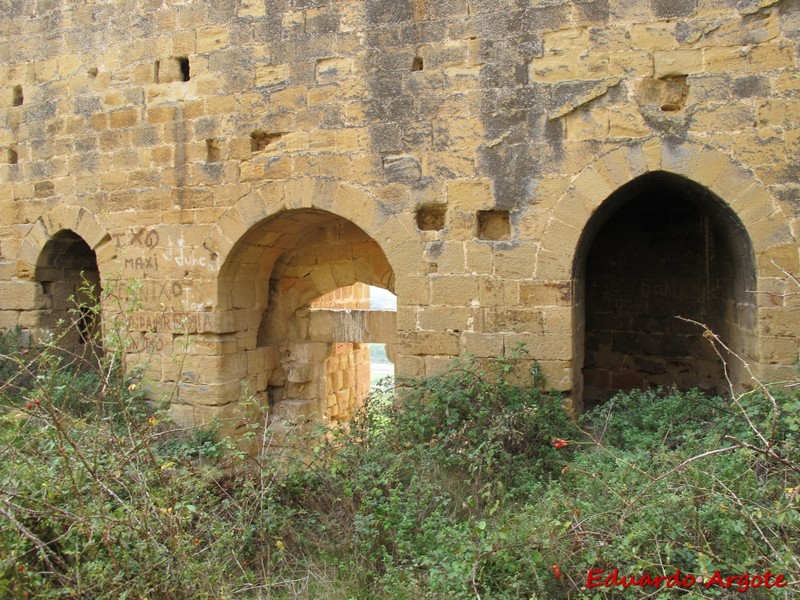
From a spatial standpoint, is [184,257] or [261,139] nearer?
[261,139]

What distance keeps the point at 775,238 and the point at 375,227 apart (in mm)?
3094

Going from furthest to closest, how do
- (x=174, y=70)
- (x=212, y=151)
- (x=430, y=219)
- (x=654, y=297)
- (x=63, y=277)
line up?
(x=63, y=277) → (x=654, y=297) → (x=174, y=70) → (x=212, y=151) → (x=430, y=219)

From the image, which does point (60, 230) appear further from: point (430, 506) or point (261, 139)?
point (430, 506)

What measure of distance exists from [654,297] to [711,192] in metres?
2.44

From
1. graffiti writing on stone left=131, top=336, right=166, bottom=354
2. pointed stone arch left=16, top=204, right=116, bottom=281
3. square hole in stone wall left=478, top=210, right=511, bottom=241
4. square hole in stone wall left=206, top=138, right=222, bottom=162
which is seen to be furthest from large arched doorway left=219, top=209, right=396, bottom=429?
square hole in stone wall left=478, top=210, right=511, bottom=241

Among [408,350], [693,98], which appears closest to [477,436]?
[408,350]

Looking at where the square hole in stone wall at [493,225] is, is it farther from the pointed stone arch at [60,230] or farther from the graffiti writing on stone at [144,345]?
the pointed stone arch at [60,230]

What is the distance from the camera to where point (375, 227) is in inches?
229

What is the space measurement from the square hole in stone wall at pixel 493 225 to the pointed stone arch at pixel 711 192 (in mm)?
355

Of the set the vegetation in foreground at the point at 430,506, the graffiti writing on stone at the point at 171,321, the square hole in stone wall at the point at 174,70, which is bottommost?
the vegetation in foreground at the point at 430,506

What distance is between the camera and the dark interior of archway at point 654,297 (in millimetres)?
6885

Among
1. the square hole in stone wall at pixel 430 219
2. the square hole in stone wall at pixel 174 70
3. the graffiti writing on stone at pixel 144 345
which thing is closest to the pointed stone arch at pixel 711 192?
the square hole in stone wall at pixel 430 219

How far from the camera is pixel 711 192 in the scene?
16.4 ft

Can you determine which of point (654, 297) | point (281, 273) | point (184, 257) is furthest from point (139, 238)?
point (654, 297)
